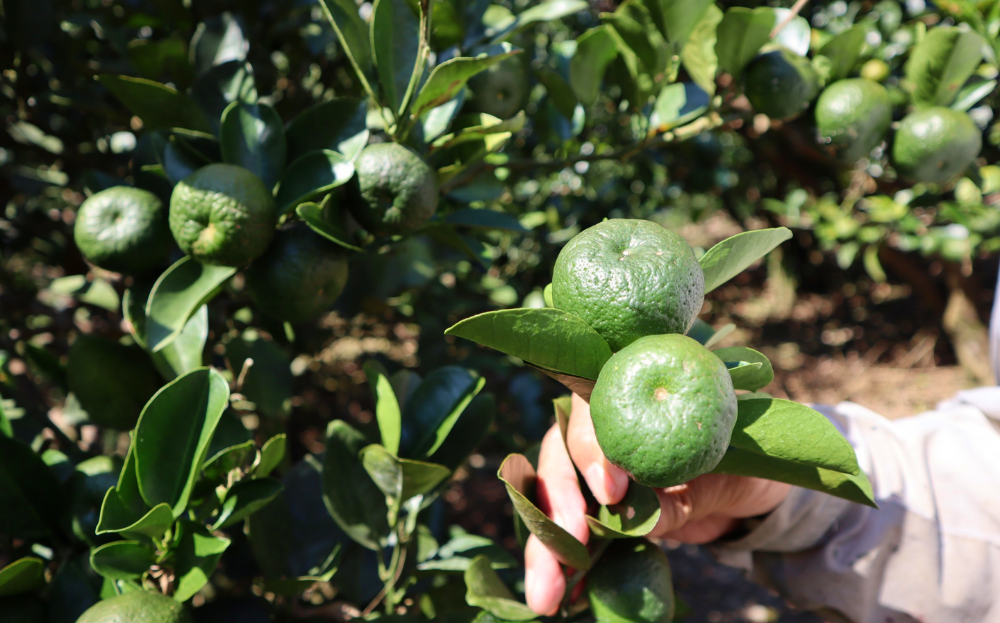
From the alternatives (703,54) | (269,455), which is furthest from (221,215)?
(703,54)

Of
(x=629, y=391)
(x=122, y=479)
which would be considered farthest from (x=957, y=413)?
(x=122, y=479)

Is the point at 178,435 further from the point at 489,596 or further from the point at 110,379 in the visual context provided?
the point at 489,596

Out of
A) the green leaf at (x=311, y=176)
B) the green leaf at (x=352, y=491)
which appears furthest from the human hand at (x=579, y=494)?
the green leaf at (x=311, y=176)

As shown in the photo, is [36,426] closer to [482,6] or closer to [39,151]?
[39,151]

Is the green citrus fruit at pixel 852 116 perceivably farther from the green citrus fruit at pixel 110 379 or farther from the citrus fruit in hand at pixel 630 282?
the green citrus fruit at pixel 110 379

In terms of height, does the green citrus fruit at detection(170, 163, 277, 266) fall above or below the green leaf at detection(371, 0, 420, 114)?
below

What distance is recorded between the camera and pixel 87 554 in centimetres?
98

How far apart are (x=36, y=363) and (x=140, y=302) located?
34 centimetres

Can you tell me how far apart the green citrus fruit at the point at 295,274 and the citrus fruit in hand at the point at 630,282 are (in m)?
0.43

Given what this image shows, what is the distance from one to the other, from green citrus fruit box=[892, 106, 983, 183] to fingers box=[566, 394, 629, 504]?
88 cm

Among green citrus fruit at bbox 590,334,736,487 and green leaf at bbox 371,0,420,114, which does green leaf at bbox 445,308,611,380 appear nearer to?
green citrus fruit at bbox 590,334,736,487

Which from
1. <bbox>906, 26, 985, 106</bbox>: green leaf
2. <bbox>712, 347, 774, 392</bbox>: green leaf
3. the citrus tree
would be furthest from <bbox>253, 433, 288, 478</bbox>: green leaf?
<bbox>906, 26, 985, 106</bbox>: green leaf

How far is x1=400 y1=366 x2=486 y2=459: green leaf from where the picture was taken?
1.02 meters

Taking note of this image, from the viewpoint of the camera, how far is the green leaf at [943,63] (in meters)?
1.17
